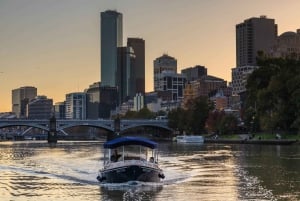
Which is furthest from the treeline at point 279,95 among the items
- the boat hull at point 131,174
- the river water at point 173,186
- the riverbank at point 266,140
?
the boat hull at point 131,174

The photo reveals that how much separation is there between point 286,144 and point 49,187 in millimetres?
82242

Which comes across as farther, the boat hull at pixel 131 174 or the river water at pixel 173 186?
the boat hull at pixel 131 174

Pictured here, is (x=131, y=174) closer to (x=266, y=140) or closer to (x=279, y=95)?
(x=279, y=95)

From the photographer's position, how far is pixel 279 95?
4914 inches

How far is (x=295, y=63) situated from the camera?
433ft

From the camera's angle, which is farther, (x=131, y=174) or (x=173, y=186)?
(x=131, y=174)

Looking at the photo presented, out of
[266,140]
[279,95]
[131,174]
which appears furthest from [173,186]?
[266,140]

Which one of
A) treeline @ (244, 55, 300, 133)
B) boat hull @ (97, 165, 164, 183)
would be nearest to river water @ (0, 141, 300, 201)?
boat hull @ (97, 165, 164, 183)

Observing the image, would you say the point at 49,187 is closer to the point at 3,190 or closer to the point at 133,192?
the point at 3,190

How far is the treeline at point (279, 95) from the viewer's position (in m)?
120

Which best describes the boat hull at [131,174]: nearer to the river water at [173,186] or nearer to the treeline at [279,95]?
the river water at [173,186]

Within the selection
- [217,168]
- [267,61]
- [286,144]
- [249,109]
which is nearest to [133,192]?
[217,168]

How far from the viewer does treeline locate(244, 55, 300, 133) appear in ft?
392

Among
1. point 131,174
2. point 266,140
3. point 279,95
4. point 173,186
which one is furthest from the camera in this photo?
point 266,140
